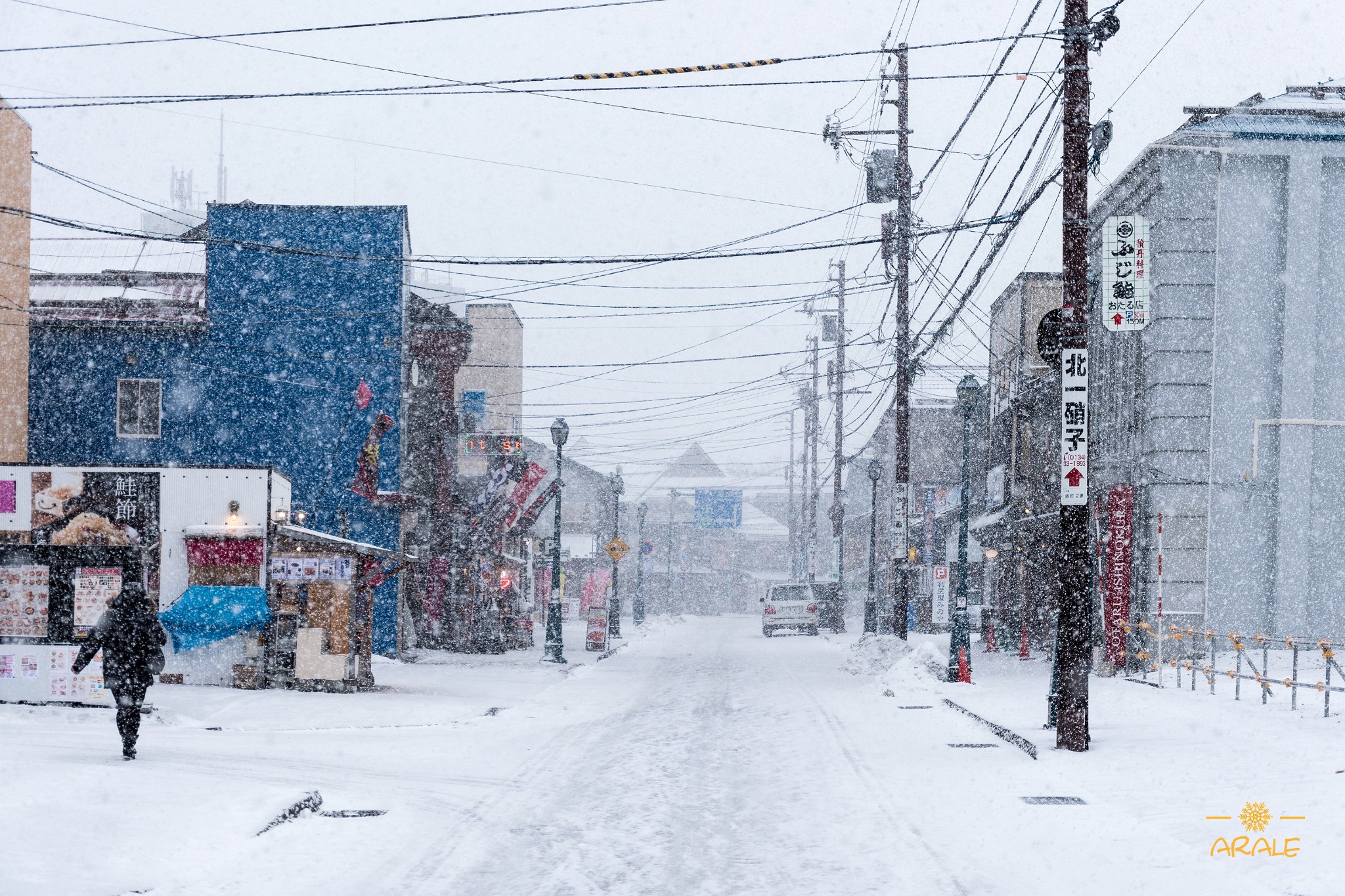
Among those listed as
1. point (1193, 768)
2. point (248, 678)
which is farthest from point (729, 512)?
point (1193, 768)

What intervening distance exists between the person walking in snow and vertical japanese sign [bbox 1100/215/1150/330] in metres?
11.2

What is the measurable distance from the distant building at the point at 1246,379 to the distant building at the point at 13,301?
84.0ft

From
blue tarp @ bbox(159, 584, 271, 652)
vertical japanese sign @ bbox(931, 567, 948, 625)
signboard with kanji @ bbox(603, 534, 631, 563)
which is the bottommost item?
vertical japanese sign @ bbox(931, 567, 948, 625)

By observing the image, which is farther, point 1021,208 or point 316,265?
point 316,265

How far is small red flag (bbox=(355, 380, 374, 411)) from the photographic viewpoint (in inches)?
1217

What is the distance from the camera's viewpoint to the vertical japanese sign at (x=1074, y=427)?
47.6ft

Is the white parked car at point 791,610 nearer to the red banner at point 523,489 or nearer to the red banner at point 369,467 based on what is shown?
the red banner at point 523,489

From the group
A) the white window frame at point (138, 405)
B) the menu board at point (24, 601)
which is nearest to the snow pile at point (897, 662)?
the menu board at point (24, 601)

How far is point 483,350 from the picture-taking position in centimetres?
6944

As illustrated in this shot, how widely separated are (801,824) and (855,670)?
18887 mm

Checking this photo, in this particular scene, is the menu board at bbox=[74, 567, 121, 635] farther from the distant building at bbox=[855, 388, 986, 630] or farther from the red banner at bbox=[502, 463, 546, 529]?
the distant building at bbox=[855, 388, 986, 630]

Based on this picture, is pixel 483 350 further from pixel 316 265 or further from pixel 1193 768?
pixel 1193 768

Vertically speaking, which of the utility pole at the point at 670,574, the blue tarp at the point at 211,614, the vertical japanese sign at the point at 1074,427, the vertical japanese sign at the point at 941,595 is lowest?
the utility pole at the point at 670,574

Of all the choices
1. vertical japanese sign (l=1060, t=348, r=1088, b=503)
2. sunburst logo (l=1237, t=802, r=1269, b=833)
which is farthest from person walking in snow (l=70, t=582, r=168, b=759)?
vertical japanese sign (l=1060, t=348, r=1088, b=503)
